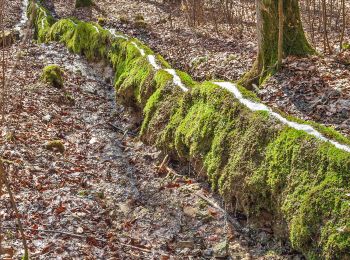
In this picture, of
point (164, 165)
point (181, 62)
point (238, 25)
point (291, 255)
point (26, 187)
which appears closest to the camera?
point (291, 255)

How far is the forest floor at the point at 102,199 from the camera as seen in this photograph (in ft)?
14.5

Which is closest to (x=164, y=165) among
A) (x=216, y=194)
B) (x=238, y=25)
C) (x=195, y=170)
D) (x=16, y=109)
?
(x=195, y=170)

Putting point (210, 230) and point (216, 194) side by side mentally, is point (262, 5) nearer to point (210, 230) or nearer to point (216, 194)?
point (216, 194)

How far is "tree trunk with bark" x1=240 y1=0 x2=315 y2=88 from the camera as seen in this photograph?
7775mm

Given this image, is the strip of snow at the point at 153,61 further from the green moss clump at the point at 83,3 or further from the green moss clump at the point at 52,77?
the green moss clump at the point at 83,3

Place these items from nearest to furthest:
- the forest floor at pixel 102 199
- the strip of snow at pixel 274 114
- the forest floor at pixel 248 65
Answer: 1. the strip of snow at pixel 274 114
2. the forest floor at pixel 102 199
3. the forest floor at pixel 248 65

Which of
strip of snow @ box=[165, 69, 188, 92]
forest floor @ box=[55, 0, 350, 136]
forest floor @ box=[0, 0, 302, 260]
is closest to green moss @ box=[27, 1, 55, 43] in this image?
forest floor @ box=[55, 0, 350, 136]

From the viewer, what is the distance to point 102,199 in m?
5.52

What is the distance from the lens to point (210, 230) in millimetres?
4879

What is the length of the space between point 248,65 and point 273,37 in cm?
134

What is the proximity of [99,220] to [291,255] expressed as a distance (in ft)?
7.46

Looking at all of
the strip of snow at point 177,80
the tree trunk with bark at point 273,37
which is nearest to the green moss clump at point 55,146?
the strip of snow at point 177,80

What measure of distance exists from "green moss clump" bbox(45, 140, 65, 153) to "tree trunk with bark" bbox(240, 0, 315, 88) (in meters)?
3.65

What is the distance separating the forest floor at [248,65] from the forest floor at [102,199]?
2091mm
